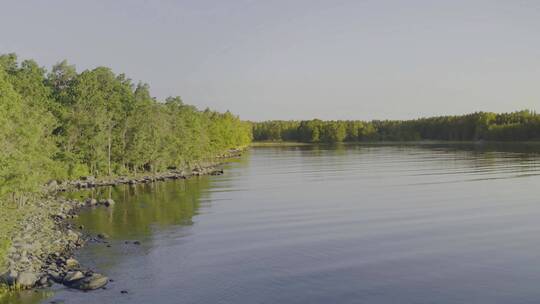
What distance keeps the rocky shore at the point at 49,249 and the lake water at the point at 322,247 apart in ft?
3.59

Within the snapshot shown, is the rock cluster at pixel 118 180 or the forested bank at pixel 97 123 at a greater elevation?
the forested bank at pixel 97 123

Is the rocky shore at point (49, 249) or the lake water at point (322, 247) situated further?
the rocky shore at point (49, 249)

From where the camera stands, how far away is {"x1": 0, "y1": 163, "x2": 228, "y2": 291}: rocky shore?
86.2 ft

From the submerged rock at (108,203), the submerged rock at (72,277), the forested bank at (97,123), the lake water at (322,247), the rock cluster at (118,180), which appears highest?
the forested bank at (97,123)

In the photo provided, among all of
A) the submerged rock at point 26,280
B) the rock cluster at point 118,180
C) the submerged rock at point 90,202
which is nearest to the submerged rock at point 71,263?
the submerged rock at point 26,280

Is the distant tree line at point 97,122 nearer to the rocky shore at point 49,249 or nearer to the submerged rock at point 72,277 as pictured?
the rocky shore at point 49,249

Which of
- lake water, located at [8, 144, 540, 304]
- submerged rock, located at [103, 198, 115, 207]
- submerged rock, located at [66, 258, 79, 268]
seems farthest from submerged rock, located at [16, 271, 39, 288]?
submerged rock, located at [103, 198, 115, 207]

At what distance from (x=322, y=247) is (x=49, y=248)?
18644 millimetres

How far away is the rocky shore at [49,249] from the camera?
2627 cm

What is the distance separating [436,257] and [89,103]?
67445 millimetres

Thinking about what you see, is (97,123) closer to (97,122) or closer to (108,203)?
(97,122)

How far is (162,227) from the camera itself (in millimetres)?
42844

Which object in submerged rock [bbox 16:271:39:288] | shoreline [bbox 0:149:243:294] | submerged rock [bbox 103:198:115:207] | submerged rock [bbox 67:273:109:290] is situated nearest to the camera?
submerged rock [bbox 16:271:39:288]

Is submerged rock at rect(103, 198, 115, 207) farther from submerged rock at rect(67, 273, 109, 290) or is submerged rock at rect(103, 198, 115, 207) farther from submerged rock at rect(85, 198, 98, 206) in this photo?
submerged rock at rect(67, 273, 109, 290)
